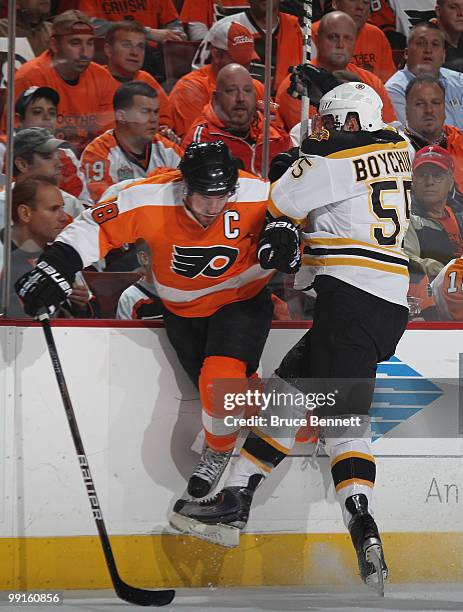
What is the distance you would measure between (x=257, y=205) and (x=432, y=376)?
82cm

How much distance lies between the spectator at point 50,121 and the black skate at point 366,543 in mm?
→ 1238

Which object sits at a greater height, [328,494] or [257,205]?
[257,205]

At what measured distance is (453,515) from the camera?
3789mm

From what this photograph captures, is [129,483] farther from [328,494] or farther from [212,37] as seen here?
[212,37]

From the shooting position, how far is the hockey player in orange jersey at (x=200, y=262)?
134 inches

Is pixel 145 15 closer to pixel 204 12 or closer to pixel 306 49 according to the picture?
pixel 204 12

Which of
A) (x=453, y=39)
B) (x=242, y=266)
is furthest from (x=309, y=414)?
(x=453, y=39)

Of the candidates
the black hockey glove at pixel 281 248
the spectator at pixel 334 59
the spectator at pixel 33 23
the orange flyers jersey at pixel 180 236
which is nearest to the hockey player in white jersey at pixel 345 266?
the black hockey glove at pixel 281 248

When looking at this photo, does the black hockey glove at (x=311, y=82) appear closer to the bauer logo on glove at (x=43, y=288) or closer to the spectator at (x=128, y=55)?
the spectator at (x=128, y=55)

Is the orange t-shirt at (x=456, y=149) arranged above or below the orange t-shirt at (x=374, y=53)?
below

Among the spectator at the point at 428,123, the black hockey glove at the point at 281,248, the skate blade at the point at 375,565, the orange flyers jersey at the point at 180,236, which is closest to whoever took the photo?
the skate blade at the point at 375,565

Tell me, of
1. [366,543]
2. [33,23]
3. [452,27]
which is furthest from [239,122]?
[366,543]

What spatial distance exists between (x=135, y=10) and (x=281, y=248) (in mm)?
956

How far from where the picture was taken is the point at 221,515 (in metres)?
3.49
